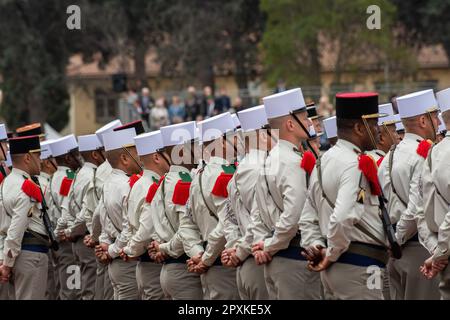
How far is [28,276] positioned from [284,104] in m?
4.67

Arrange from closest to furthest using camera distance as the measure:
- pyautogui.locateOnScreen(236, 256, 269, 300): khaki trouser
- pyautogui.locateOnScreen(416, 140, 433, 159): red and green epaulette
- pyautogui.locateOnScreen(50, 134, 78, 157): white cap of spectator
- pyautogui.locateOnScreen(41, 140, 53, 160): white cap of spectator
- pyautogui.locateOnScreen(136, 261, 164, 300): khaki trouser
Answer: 1. pyautogui.locateOnScreen(416, 140, 433, 159): red and green epaulette
2. pyautogui.locateOnScreen(236, 256, 269, 300): khaki trouser
3. pyautogui.locateOnScreen(136, 261, 164, 300): khaki trouser
4. pyautogui.locateOnScreen(50, 134, 78, 157): white cap of spectator
5. pyautogui.locateOnScreen(41, 140, 53, 160): white cap of spectator

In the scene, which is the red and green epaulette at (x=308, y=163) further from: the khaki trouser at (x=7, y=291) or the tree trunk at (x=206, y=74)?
the tree trunk at (x=206, y=74)

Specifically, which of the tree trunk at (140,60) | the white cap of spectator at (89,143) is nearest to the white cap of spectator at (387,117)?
the white cap of spectator at (89,143)

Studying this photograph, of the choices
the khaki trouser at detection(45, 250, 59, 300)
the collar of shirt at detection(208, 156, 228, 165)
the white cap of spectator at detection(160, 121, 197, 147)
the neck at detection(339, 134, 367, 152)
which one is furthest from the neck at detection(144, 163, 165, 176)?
the khaki trouser at detection(45, 250, 59, 300)

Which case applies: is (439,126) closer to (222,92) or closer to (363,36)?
(222,92)

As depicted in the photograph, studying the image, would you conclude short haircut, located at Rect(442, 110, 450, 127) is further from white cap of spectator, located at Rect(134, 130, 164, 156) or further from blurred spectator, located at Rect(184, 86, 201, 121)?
blurred spectator, located at Rect(184, 86, 201, 121)

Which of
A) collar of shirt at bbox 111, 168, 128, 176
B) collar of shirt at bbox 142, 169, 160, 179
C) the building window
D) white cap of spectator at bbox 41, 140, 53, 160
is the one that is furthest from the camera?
the building window

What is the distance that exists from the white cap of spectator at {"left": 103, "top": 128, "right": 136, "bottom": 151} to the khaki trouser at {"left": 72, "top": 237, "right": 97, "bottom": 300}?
226 cm

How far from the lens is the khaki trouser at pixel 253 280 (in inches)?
406

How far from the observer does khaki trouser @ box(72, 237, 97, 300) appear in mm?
14859

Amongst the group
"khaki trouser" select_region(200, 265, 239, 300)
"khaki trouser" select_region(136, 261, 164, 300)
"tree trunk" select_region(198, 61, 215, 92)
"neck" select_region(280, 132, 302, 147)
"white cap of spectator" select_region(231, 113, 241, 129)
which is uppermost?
"neck" select_region(280, 132, 302, 147)

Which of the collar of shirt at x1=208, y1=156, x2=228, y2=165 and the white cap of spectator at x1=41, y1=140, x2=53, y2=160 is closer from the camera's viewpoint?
the collar of shirt at x1=208, y1=156, x2=228, y2=165

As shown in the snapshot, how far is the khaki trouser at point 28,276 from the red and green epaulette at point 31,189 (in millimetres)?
733
